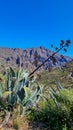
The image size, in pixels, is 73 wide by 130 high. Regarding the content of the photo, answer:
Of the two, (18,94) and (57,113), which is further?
(18,94)

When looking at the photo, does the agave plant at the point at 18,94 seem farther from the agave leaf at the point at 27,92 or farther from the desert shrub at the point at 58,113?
the desert shrub at the point at 58,113

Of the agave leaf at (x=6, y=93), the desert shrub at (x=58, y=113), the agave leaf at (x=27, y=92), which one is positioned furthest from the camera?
the agave leaf at (x=6, y=93)

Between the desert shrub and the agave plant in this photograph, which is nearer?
the desert shrub

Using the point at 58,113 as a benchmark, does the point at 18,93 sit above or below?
above

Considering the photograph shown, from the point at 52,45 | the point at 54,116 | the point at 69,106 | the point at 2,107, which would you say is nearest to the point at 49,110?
the point at 54,116

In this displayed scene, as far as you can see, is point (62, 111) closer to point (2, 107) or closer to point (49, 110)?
point (49, 110)

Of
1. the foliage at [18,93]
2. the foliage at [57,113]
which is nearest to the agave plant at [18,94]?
the foliage at [18,93]

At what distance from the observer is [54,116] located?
6430 mm

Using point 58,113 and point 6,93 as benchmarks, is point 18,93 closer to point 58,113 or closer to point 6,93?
point 6,93

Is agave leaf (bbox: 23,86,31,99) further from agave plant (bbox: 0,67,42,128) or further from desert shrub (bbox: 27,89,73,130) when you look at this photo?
desert shrub (bbox: 27,89,73,130)

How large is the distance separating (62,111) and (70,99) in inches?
15.6

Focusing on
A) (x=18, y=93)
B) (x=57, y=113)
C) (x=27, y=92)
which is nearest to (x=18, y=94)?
(x=18, y=93)

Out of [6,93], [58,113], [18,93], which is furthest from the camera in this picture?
[6,93]

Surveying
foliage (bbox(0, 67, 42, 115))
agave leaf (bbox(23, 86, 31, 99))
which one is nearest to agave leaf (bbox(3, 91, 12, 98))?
foliage (bbox(0, 67, 42, 115))
